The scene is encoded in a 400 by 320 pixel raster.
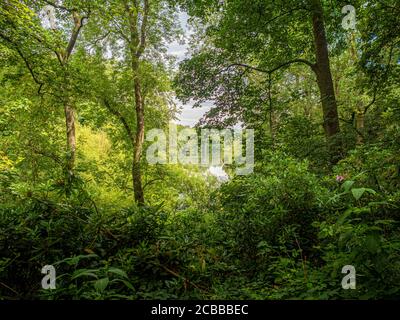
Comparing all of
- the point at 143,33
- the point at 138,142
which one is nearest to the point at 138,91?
the point at 138,142

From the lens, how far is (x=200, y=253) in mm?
4066

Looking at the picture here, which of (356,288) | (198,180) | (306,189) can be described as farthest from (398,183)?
(198,180)

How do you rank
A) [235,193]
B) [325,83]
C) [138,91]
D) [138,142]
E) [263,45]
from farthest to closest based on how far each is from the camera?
[138,91]
[138,142]
[263,45]
[325,83]
[235,193]

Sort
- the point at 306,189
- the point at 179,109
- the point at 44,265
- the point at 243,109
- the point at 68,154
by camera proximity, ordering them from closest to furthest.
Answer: the point at 44,265
the point at 68,154
the point at 306,189
the point at 243,109
the point at 179,109

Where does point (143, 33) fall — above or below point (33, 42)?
above

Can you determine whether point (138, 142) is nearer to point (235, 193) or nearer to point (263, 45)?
point (263, 45)

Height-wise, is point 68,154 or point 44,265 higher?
point 68,154

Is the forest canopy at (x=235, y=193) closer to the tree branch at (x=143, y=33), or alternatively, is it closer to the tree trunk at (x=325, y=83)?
the tree trunk at (x=325, y=83)

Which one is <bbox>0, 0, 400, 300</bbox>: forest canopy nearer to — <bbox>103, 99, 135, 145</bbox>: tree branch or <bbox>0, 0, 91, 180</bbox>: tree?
<bbox>0, 0, 91, 180</bbox>: tree

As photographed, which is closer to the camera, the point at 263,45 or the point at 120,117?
the point at 263,45

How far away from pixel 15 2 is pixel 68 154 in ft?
14.4

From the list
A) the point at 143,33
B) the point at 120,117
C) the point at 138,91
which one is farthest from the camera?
the point at 120,117

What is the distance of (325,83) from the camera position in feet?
33.3
